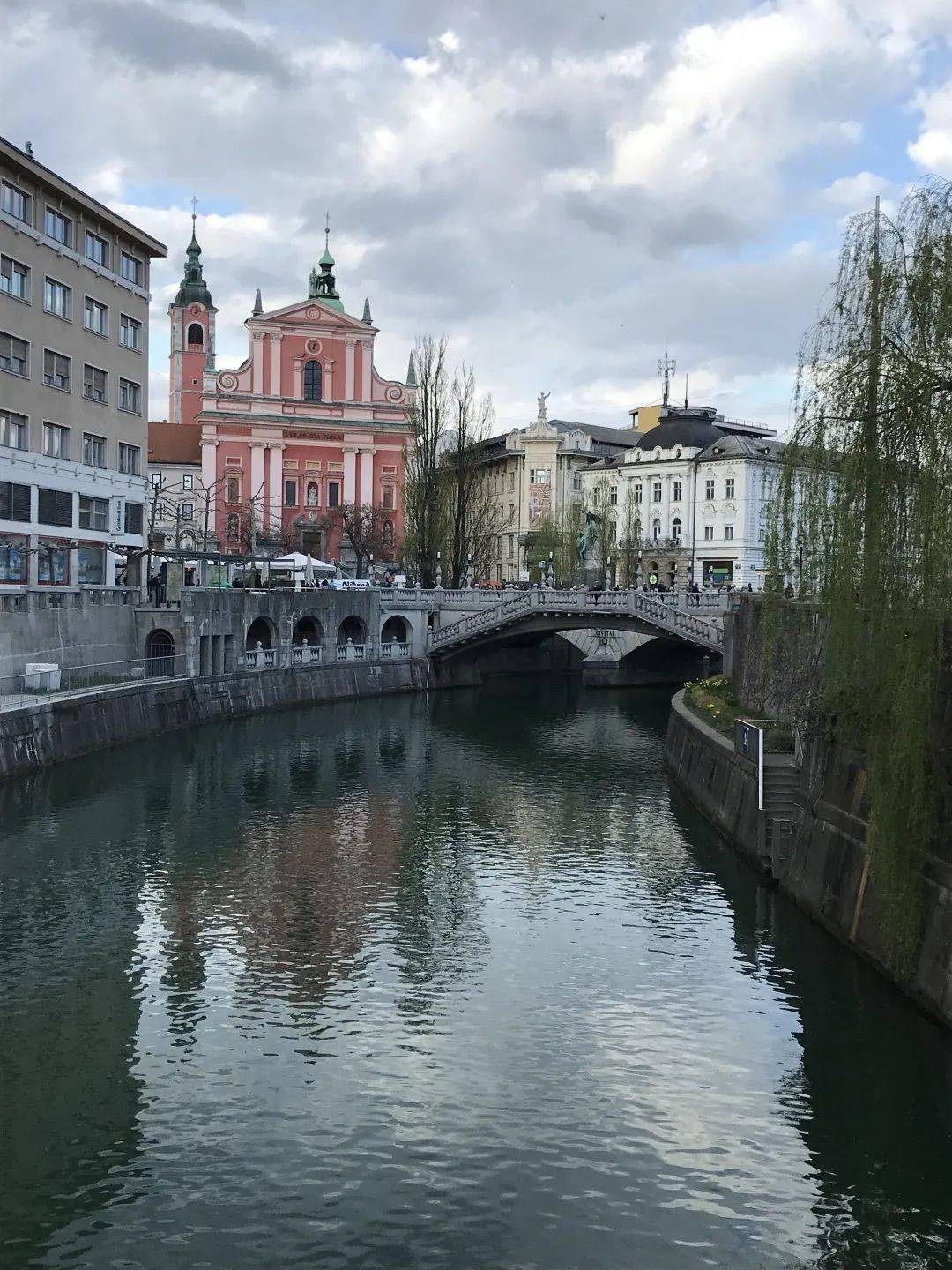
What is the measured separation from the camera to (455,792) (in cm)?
4534

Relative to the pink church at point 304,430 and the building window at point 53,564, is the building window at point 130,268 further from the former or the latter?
the pink church at point 304,430

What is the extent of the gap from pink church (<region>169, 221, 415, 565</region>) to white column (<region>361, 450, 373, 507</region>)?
91 mm

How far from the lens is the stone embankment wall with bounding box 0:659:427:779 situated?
1702 inches

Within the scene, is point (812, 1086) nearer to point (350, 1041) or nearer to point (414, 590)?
point (350, 1041)

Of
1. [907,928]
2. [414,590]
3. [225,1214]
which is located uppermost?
[414,590]

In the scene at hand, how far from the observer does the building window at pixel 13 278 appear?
176 ft

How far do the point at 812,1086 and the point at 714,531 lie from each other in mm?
95071

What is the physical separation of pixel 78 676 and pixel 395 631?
1293 inches

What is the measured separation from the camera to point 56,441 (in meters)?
58.7

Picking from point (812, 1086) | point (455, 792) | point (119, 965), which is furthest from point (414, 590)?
point (812, 1086)

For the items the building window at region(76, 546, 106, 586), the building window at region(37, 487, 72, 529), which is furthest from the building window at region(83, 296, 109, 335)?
the building window at region(76, 546, 106, 586)

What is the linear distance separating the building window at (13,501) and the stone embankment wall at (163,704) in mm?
8572

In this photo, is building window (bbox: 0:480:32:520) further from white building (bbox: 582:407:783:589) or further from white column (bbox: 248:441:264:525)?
white building (bbox: 582:407:783:589)

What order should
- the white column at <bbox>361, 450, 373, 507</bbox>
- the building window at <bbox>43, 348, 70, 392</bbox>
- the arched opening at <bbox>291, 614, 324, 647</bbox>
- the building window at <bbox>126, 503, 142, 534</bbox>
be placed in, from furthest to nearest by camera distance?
the white column at <bbox>361, 450, 373, 507</bbox>, the arched opening at <bbox>291, 614, 324, 647</bbox>, the building window at <bbox>126, 503, 142, 534</bbox>, the building window at <bbox>43, 348, 70, 392</bbox>
